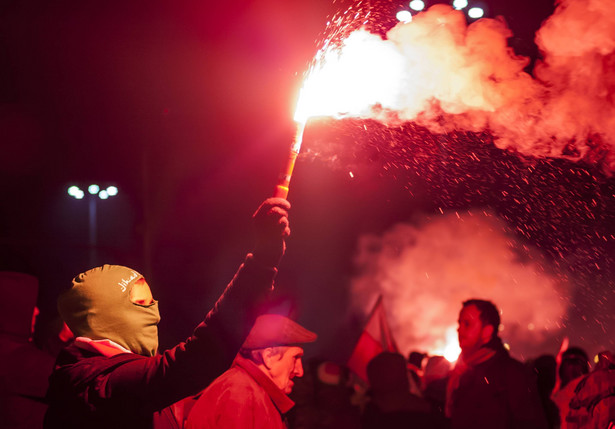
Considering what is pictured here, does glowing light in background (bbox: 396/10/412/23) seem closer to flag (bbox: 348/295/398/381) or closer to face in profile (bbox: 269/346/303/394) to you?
face in profile (bbox: 269/346/303/394)

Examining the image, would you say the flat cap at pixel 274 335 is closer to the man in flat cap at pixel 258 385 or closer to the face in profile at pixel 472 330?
the man in flat cap at pixel 258 385

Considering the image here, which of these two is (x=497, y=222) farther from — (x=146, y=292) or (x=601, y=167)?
(x=146, y=292)

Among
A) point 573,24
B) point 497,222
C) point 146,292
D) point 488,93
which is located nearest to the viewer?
point 146,292

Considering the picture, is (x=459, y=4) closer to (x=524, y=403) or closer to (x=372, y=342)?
(x=524, y=403)

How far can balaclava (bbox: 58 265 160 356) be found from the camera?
2316mm

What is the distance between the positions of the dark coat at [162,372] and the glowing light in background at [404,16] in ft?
10.9

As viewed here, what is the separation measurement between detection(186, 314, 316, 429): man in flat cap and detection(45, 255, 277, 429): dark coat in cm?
71

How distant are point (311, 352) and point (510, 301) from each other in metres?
7.00

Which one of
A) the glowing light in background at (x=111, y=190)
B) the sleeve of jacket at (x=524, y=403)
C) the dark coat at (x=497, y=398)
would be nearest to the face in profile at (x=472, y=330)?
the dark coat at (x=497, y=398)

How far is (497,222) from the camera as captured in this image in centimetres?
1488

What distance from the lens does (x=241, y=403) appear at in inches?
112

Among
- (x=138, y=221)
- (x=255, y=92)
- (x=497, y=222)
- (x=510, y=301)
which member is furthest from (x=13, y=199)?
(x=510, y=301)

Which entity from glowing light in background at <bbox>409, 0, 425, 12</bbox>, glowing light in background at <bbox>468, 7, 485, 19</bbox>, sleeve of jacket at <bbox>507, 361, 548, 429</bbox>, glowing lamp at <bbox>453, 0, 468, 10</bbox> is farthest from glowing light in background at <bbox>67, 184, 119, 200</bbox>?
sleeve of jacket at <bbox>507, 361, 548, 429</bbox>

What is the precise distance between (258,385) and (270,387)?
67mm
